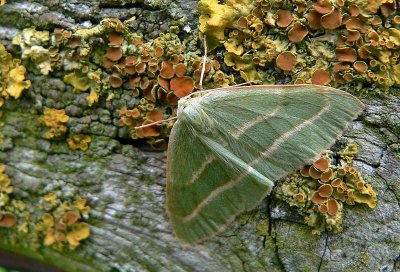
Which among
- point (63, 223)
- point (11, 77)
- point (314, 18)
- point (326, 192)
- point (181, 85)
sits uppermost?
point (314, 18)

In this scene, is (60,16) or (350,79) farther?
(60,16)

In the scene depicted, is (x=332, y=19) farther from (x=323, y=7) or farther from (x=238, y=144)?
(x=238, y=144)

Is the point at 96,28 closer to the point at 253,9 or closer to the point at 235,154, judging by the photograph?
the point at 253,9

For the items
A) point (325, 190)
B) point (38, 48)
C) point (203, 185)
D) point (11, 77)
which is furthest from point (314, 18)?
point (11, 77)

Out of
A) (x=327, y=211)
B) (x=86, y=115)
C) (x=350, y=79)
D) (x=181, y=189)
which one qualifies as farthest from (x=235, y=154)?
(x=86, y=115)

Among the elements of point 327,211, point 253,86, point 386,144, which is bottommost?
point 327,211

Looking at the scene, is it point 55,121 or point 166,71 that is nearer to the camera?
point 166,71

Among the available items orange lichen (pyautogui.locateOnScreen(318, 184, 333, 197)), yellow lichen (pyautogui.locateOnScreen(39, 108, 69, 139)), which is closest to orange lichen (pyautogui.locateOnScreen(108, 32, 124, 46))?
yellow lichen (pyautogui.locateOnScreen(39, 108, 69, 139))

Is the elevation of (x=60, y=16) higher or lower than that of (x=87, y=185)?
higher
